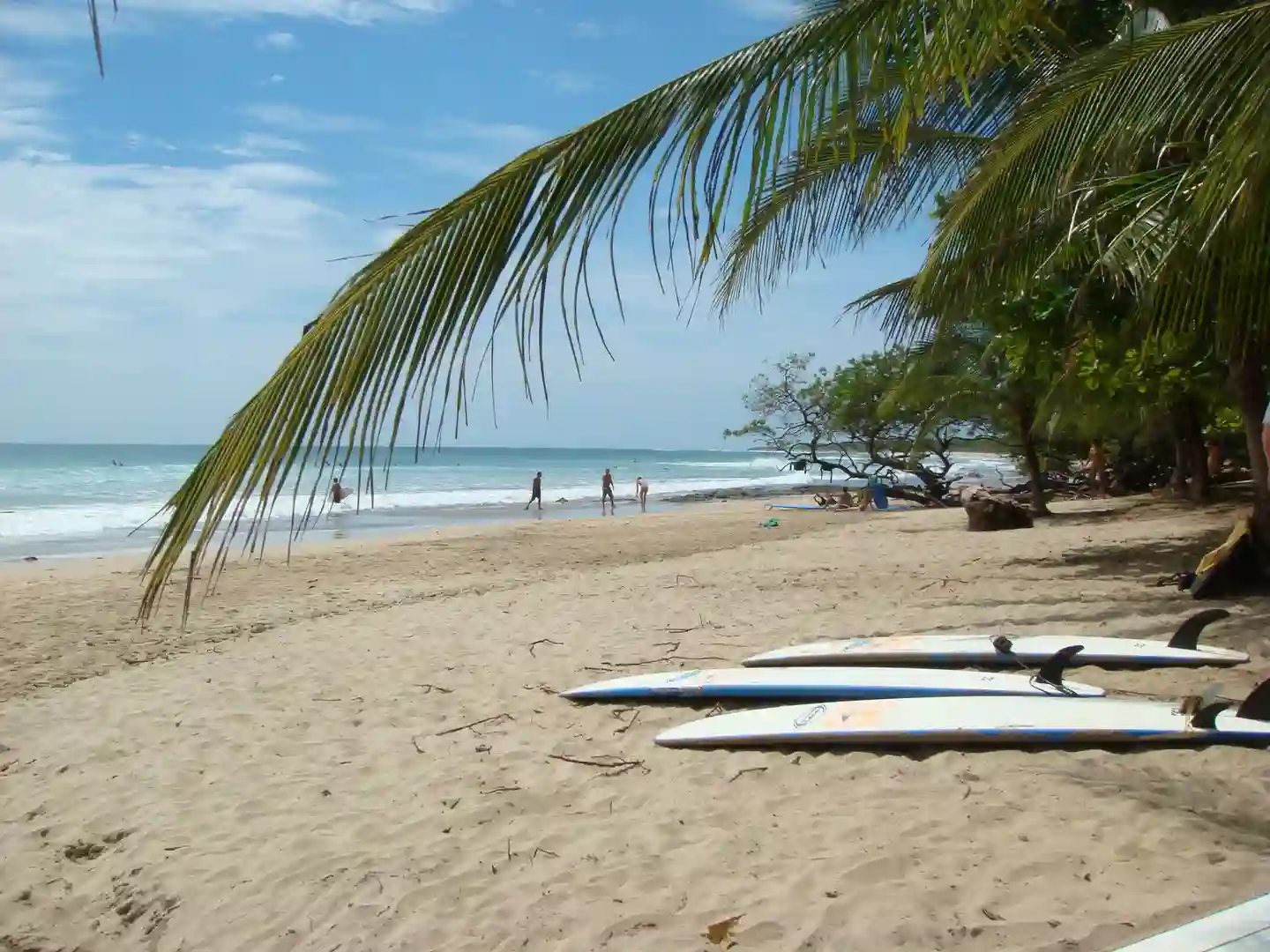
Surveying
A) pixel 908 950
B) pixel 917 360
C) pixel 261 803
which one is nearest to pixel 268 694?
pixel 261 803

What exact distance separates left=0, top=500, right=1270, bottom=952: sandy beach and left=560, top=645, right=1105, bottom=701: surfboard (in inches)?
8.2

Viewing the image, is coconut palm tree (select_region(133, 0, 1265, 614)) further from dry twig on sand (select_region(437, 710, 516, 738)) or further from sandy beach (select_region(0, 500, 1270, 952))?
dry twig on sand (select_region(437, 710, 516, 738))

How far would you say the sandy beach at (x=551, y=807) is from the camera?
269 cm

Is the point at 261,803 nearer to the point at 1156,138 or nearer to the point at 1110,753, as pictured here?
the point at 1110,753

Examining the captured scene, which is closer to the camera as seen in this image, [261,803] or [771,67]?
[771,67]

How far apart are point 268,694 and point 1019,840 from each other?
4.16 meters

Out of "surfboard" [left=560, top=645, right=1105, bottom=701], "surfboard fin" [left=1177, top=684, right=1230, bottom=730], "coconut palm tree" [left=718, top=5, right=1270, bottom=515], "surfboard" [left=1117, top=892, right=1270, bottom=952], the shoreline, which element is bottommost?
the shoreline

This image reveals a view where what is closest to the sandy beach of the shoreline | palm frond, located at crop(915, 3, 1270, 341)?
palm frond, located at crop(915, 3, 1270, 341)

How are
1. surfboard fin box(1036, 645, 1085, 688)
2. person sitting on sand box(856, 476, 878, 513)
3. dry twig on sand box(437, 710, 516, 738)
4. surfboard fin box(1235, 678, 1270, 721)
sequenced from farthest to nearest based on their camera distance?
person sitting on sand box(856, 476, 878, 513), dry twig on sand box(437, 710, 516, 738), surfboard fin box(1036, 645, 1085, 688), surfboard fin box(1235, 678, 1270, 721)

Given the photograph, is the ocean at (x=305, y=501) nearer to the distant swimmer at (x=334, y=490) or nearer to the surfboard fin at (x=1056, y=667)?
the distant swimmer at (x=334, y=490)

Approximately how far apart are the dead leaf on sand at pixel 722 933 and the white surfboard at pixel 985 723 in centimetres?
136

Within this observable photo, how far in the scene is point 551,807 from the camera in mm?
3592

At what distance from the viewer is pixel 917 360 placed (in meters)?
16.5

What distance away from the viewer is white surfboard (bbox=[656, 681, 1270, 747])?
3.54 meters
